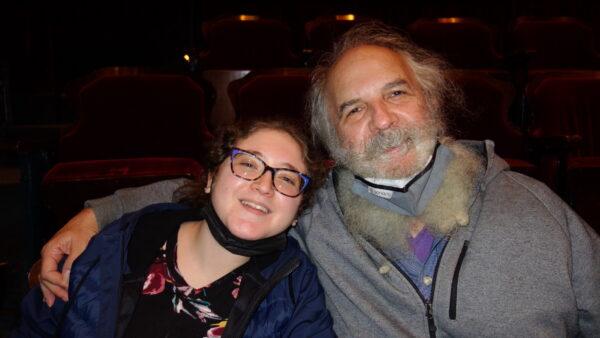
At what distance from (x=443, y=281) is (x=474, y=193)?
0.92 ft

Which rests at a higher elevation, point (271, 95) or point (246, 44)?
point (246, 44)

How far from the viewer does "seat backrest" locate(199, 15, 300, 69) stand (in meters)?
3.53

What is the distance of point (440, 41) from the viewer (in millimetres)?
3637

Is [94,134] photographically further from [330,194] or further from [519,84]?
[519,84]

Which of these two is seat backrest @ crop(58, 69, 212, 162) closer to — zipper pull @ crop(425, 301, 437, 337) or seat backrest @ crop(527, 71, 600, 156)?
zipper pull @ crop(425, 301, 437, 337)

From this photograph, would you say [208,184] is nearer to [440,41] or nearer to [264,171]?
[264,171]

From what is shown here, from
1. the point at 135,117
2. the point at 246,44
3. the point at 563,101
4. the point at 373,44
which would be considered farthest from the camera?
the point at 246,44

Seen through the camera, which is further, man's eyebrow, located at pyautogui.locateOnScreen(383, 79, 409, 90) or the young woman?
man's eyebrow, located at pyautogui.locateOnScreen(383, 79, 409, 90)

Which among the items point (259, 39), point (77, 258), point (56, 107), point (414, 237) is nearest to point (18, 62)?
point (56, 107)

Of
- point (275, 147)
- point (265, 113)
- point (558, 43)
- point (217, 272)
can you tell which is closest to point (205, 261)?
point (217, 272)

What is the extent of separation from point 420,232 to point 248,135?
0.54 metres

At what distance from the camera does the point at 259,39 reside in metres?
3.60

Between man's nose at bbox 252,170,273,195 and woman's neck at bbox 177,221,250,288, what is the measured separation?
0.18 m

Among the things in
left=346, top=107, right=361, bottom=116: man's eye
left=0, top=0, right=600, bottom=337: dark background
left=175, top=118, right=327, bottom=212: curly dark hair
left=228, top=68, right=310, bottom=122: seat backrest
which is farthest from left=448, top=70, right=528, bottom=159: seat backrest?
left=0, top=0, right=600, bottom=337: dark background
